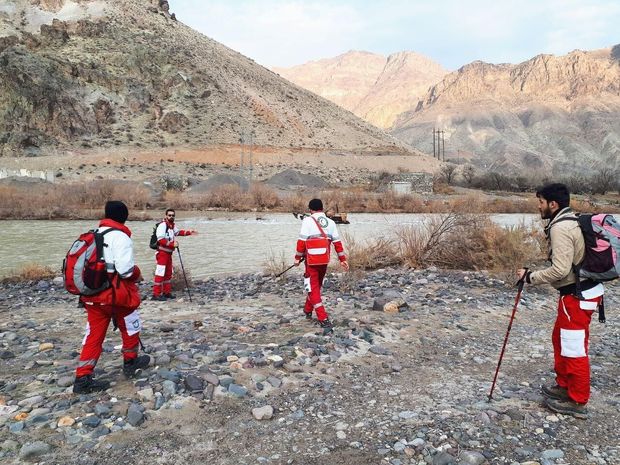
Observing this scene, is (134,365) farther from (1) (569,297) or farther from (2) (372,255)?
(2) (372,255)

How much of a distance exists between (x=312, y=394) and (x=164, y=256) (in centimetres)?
604

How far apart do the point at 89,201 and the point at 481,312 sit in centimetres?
3488

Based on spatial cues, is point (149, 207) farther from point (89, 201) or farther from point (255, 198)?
point (255, 198)

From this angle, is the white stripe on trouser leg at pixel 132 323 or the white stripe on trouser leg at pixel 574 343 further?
the white stripe on trouser leg at pixel 132 323

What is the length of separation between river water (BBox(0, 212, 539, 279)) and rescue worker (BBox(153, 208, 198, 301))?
11.5 ft

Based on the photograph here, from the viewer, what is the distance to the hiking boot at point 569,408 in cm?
446

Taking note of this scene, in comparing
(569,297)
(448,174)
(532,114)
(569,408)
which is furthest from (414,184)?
(532,114)

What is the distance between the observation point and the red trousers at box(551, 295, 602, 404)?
447cm

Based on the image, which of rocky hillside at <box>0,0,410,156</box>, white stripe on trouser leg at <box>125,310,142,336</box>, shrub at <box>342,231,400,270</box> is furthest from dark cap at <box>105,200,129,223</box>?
rocky hillside at <box>0,0,410,156</box>

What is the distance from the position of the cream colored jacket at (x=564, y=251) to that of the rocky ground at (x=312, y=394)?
130 cm

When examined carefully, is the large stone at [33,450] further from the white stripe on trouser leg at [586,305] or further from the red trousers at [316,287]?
the white stripe on trouser leg at [586,305]

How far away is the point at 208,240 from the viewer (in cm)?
2253

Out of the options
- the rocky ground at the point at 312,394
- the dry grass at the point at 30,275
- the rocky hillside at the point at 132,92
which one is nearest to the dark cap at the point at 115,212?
the rocky ground at the point at 312,394

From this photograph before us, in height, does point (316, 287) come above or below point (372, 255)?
above
